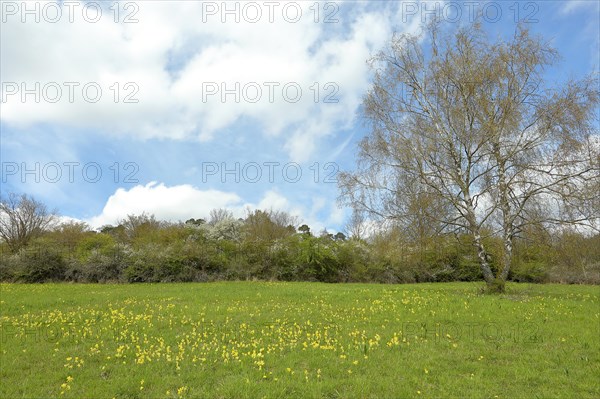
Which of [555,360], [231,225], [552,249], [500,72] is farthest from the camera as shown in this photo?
[231,225]

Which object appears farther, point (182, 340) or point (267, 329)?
point (267, 329)

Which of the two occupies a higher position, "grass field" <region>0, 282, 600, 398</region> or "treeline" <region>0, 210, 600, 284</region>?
"treeline" <region>0, 210, 600, 284</region>

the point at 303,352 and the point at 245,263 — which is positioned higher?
the point at 245,263

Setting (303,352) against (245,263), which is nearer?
(303,352)

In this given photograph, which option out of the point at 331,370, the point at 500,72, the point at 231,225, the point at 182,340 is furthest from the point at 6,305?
the point at 231,225

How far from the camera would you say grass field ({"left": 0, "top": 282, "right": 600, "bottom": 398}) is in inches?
237

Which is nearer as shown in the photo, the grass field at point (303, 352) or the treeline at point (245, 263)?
the grass field at point (303, 352)

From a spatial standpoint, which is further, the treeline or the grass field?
the treeline

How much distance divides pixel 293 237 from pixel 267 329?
24.2 metres

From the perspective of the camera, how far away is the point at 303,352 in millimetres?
7688

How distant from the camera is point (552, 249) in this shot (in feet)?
56.2

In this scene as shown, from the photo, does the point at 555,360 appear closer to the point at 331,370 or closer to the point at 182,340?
the point at 331,370

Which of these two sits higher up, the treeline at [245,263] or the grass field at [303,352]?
the treeline at [245,263]

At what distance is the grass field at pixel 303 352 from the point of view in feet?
19.7
